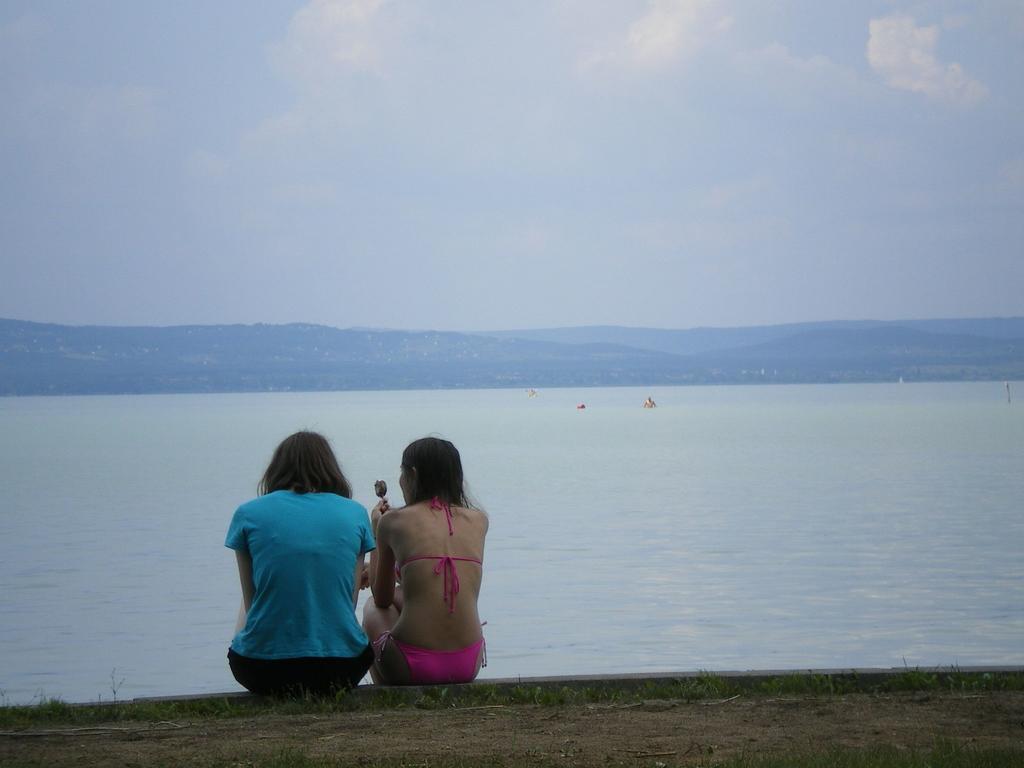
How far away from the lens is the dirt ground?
228 inches

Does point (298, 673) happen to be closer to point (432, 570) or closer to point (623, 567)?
point (432, 570)

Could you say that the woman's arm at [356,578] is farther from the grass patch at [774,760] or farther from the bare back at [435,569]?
the grass patch at [774,760]

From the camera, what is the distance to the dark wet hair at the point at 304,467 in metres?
6.95

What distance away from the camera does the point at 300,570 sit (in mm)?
6809

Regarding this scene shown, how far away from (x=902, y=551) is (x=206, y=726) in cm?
1374

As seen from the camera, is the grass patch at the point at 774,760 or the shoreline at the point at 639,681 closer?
Result: the grass patch at the point at 774,760

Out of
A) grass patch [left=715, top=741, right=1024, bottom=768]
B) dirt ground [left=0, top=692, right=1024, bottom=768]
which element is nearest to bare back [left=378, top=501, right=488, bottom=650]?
dirt ground [left=0, top=692, right=1024, bottom=768]

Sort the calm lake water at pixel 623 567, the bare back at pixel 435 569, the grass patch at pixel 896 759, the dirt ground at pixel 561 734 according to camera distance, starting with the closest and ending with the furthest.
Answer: the grass patch at pixel 896 759
the dirt ground at pixel 561 734
the bare back at pixel 435 569
the calm lake water at pixel 623 567

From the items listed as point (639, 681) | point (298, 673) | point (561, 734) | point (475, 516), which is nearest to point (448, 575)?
point (475, 516)

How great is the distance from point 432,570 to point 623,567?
10884 millimetres

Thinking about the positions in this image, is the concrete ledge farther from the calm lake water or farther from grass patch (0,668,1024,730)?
the calm lake water

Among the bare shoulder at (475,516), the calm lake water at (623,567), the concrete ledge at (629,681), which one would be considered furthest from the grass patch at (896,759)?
the calm lake water at (623,567)

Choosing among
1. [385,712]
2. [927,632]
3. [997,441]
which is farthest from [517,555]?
[997,441]

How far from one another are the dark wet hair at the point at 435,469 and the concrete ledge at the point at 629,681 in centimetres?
89
